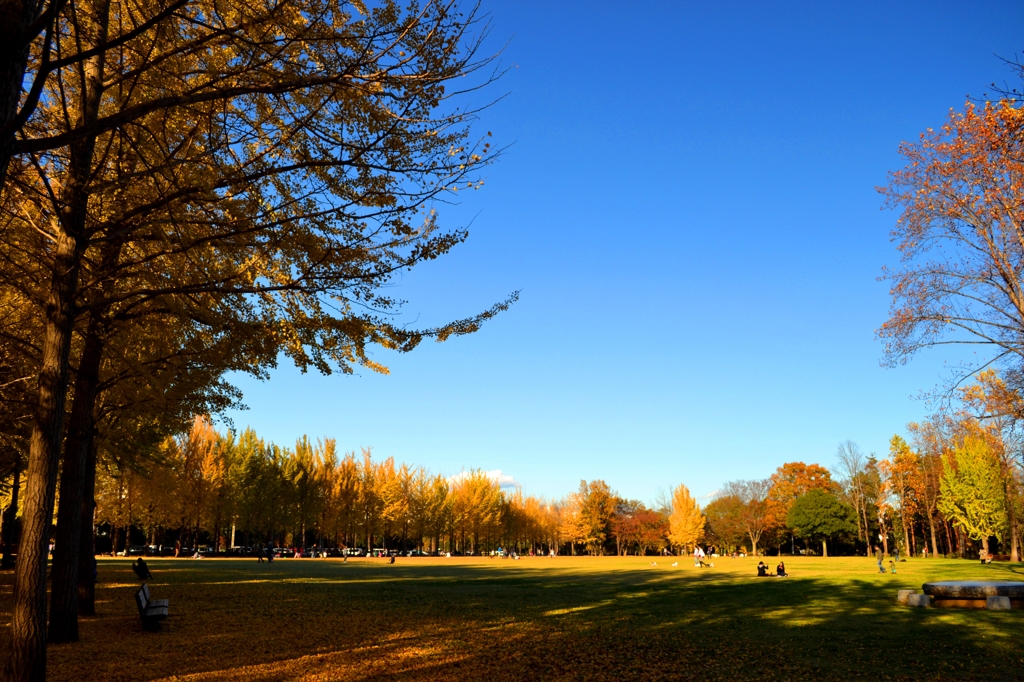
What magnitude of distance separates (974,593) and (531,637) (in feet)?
37.9

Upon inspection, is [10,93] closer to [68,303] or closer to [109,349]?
[68,303]

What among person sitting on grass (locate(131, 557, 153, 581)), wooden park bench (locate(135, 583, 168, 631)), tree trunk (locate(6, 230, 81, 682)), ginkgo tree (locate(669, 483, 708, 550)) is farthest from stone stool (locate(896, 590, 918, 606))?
ginkgo tree (locate(669, 483, 708, 550))

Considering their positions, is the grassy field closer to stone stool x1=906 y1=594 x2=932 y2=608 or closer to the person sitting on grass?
stone stool x1=906 y1=594 x2=932 y2=608

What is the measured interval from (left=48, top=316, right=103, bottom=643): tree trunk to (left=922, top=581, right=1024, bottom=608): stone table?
19100 mm

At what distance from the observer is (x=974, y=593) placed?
1588 centimetres

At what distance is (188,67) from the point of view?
8055 mm

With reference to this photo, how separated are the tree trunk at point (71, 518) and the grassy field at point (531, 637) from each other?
0.55 meters

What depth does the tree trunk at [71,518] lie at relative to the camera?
35.1 ft

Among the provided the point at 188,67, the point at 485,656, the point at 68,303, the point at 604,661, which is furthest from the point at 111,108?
the point at 604,661

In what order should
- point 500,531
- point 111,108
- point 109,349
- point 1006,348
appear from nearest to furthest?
1. point 111,108
2. point 109,349
3. point 1006,348
4. point 500,531

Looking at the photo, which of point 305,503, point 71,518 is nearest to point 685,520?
point 305,503

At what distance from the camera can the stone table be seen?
15672 mm

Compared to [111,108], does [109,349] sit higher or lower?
lower

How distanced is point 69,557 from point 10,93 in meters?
8.71
